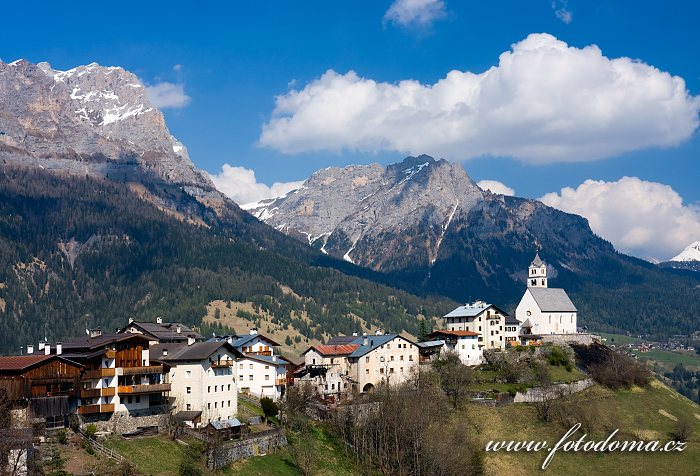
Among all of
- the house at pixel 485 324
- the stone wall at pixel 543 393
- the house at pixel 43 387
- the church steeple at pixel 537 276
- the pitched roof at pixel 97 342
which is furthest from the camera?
the church steeple at pixel 537 276

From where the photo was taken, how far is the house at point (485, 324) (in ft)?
475

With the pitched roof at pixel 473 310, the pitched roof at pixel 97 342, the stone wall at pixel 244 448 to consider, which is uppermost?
the pitched roof at pixel 473 310

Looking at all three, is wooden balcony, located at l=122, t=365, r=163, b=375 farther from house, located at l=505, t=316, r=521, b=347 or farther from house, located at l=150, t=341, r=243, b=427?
house, located at l=505, t=316, r=521, b=347

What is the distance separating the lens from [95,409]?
80.9m

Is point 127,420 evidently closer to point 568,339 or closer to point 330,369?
point 330,369

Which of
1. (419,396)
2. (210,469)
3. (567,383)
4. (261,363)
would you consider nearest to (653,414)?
(567,383)

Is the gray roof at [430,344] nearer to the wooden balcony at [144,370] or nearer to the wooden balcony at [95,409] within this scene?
the wooden balcony at [144,370]

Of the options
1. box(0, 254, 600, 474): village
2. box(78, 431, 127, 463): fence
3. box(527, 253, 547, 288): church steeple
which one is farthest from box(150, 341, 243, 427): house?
box(527, 253, 547, 288): church steeple

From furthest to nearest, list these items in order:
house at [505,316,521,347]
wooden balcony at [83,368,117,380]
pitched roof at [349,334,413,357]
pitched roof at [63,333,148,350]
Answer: house at [505,316,521,347] → pitched roof at [349,334,413,357] → pitched roof at [63,333,148,350] → wooden balcony at [83,368,117,380]

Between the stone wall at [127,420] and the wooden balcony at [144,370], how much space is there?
4.02 metres

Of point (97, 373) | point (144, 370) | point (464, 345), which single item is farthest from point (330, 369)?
point (97, 373)

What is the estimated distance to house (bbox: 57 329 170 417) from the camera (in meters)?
81.6

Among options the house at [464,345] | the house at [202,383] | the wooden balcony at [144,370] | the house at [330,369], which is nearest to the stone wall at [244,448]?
the house at [202,383]

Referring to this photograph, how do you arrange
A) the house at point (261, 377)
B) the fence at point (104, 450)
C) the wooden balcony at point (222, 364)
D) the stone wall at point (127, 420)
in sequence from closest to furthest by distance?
the fence at point (104, 450) < the stone wall at point (127, 420) < the wooden balcony at point (222, 364) < the house at point (261, 377)
